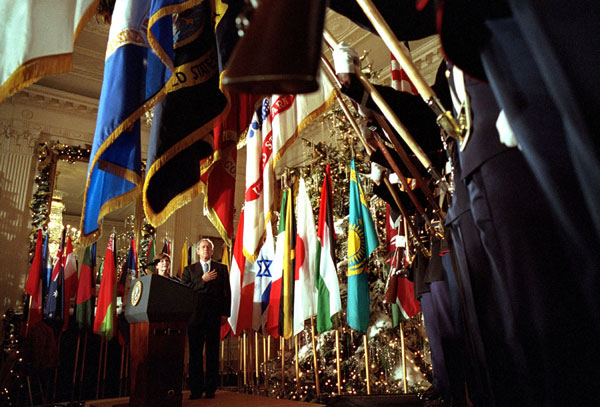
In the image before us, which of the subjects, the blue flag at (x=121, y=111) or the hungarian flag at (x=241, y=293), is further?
the hungarian flag at (x=241, y=293)

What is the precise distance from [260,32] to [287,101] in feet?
8.20

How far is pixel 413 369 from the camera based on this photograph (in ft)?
13.6

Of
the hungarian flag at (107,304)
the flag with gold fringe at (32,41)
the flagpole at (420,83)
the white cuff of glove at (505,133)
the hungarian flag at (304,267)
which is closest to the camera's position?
the white cuff of glove at (505,133)

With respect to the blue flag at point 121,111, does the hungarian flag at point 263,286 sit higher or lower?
lower

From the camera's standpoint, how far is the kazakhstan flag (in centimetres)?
360

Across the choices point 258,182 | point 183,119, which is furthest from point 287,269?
point 183,119

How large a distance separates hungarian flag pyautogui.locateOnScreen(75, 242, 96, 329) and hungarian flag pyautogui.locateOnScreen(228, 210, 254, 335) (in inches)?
110

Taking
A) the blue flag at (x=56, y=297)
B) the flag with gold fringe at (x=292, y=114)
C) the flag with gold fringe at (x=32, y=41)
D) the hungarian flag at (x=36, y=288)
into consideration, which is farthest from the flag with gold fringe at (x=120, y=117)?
the hungarian flag at (x=36, y=288)

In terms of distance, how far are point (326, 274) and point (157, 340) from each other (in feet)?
6.05

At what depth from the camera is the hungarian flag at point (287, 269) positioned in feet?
12.9

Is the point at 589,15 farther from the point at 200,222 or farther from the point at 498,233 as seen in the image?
the point at 200,222

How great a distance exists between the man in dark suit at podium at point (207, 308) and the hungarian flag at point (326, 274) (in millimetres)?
878

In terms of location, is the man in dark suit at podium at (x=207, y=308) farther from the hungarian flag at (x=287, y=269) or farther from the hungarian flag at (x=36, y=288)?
the hungarian flag at (x=36, y=288)

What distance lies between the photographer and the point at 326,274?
387 cm
